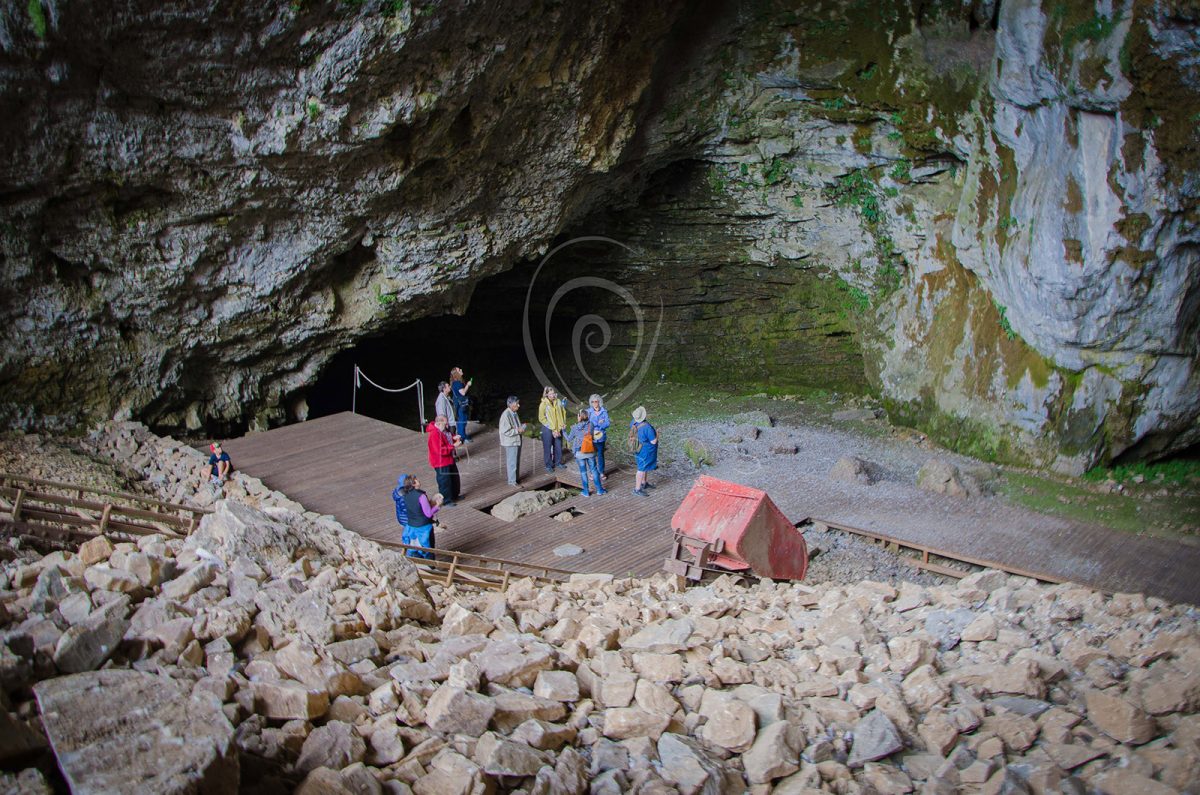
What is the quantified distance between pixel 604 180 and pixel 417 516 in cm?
768

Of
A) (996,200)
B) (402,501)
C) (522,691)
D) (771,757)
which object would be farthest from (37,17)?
(996,200)

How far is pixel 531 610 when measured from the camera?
18.7 ft

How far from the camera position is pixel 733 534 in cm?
777

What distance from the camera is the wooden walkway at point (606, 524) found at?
29.5 feet

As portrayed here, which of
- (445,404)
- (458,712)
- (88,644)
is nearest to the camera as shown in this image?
(88,644)

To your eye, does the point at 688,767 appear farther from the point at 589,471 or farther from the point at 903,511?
the point at 903,511

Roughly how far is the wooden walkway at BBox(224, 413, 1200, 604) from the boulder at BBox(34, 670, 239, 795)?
5.72 meters

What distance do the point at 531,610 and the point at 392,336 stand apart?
47.4 ft

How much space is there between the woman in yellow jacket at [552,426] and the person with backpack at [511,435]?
51 centimetres

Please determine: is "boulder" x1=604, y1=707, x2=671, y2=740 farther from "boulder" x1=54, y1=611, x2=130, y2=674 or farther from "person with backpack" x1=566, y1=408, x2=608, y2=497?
"person with backpack" x1=566, y1=408, x2=608, y2=497

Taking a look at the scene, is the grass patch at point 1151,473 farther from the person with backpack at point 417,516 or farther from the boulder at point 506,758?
the boulder at point 506,758

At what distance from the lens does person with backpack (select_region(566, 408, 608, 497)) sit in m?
10.6

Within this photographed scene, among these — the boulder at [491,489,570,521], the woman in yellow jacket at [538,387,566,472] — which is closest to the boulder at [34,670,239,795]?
the boulder at [491,489,570,521]

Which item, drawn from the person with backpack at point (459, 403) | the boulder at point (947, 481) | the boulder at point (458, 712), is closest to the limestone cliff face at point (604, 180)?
the boulder at point (947, 481)
